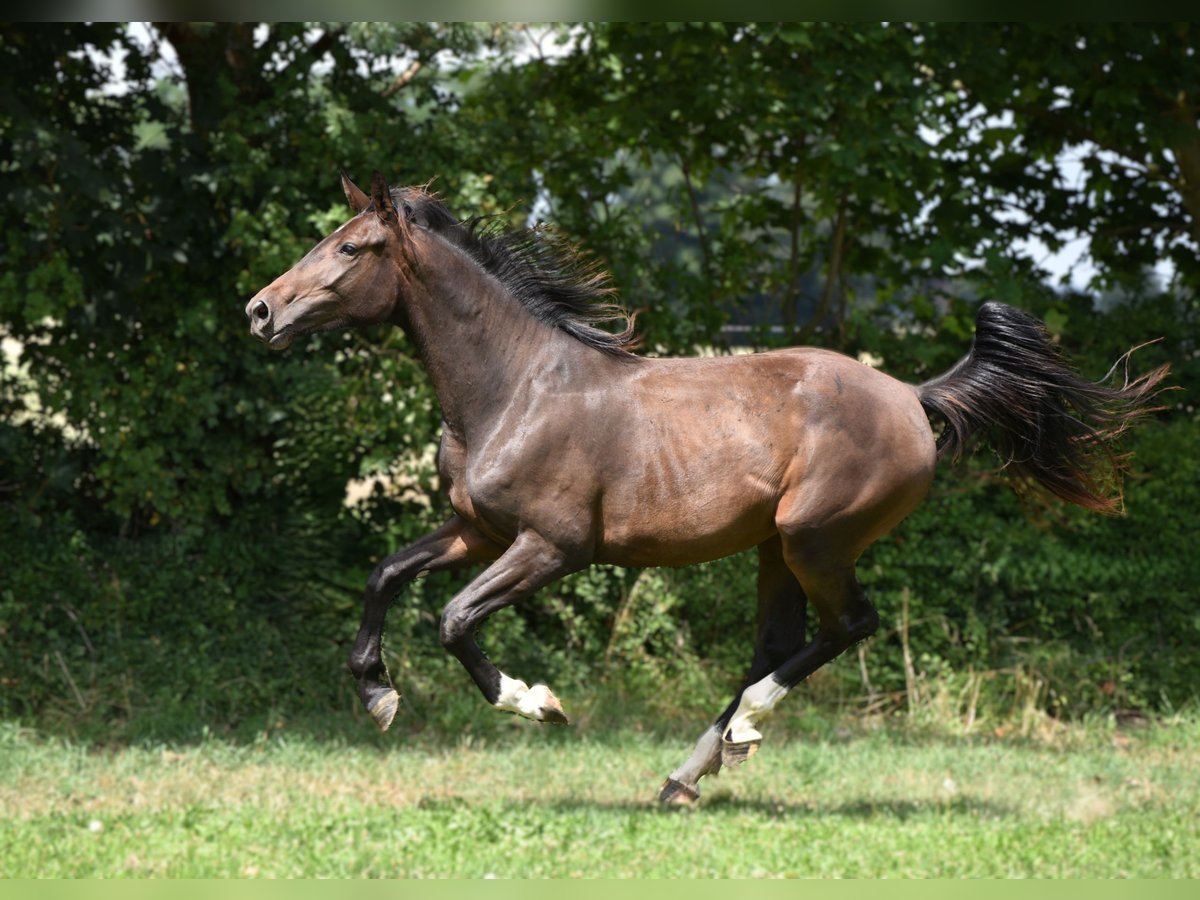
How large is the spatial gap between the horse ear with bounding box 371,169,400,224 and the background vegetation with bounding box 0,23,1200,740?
3.56m

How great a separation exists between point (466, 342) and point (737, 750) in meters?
1.93

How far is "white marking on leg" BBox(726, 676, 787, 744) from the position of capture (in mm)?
5418

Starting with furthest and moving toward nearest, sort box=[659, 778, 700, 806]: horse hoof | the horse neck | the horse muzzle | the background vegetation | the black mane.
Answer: the background vegetation → box=[659, 778, 700, 806]: horse hoof → the black mane → the horse neck → the horse muzzle

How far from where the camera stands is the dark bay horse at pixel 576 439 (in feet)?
16.9

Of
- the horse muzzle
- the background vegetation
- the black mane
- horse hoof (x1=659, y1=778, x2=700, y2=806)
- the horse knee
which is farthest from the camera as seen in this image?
the background vegetation

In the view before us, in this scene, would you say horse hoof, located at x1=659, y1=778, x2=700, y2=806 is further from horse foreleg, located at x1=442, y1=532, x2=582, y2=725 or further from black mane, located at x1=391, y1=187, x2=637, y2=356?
black mane, located at x1=391, y1=187, x2=637, y2=356

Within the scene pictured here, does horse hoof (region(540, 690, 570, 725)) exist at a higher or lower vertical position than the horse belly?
→ lower

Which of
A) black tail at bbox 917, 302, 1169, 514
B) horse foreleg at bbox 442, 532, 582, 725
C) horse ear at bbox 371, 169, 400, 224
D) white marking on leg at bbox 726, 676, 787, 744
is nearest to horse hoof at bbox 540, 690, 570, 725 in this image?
horse foreleg at bbox 442, 532, 582, 725

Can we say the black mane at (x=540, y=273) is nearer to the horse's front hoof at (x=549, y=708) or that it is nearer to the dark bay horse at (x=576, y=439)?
the dark bay horse at (x=576, y=439)

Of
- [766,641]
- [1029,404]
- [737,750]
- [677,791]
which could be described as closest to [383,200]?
[766,641]

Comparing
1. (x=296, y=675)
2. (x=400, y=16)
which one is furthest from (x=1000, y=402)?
(x=296, y=675)

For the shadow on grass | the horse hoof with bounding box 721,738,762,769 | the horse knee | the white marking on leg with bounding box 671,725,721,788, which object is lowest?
the shadow on grass

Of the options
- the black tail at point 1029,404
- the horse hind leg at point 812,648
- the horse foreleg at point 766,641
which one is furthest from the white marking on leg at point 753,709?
the black tail at point 1029,404

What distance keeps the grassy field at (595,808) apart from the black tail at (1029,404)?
1.69 meters
